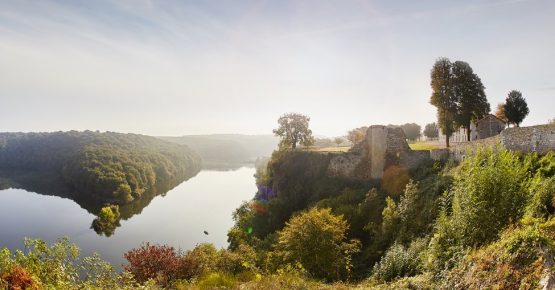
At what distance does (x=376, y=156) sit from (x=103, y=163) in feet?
259

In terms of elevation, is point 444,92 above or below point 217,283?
above

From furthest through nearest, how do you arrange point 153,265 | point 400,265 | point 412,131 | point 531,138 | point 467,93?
1. point 412,131
2. point 467,93
3. point 531,138
4. point 153,265
5. point 400,265

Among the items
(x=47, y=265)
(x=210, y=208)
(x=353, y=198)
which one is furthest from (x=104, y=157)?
(x=47, y=265)

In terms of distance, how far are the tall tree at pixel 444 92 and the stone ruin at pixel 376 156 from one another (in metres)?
4.16

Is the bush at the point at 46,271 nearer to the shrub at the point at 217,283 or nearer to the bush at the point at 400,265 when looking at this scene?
the shrub at the point at 217,283

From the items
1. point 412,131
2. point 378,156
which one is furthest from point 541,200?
point 412,131

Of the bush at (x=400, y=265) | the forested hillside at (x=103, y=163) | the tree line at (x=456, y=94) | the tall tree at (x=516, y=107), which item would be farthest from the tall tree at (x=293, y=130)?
the forested hillside at (x=103, y=163)

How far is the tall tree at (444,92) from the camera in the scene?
32.0m

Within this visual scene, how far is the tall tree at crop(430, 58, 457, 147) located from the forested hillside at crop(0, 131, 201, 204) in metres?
63.9

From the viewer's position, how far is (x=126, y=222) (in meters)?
59.3

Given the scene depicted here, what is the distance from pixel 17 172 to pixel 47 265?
141249 millimetres

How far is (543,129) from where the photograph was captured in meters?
17.4

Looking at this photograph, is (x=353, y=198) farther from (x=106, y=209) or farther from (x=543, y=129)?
(x=106, y=209)

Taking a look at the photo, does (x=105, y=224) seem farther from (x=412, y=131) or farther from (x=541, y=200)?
(x=412, y=131)
